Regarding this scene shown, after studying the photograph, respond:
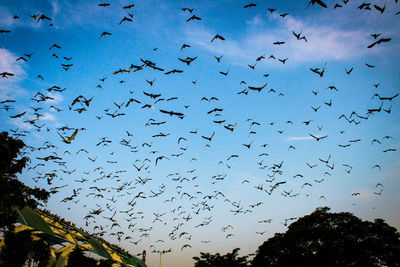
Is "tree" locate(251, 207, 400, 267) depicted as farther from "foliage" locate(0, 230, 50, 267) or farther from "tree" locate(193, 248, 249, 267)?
"foliage" locate(0, 230, 50, 267)

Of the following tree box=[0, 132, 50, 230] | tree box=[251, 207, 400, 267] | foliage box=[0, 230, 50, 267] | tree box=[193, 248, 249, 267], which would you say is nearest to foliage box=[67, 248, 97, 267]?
foliage box=[0, 230, 50, 267]

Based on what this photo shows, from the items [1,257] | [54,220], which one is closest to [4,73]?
[1,257]

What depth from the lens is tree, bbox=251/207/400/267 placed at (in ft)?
99.9

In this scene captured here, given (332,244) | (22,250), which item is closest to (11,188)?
(22,250)

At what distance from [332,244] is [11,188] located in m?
41.5

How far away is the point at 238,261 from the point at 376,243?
817 inches

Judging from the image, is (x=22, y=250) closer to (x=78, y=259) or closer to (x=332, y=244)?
(x=78, y=259)

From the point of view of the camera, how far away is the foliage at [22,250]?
13370 millimetres

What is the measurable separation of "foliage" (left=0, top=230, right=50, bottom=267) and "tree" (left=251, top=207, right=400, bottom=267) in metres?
35.4

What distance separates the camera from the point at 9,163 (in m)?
13.1

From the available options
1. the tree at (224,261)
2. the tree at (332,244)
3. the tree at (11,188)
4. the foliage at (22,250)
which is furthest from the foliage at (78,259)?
the tree at (332,244)

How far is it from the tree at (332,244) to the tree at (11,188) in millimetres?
38174

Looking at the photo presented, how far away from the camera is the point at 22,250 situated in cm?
1398

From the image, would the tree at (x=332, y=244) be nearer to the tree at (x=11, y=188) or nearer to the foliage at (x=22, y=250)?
the foliage at (x=22, y=250)
